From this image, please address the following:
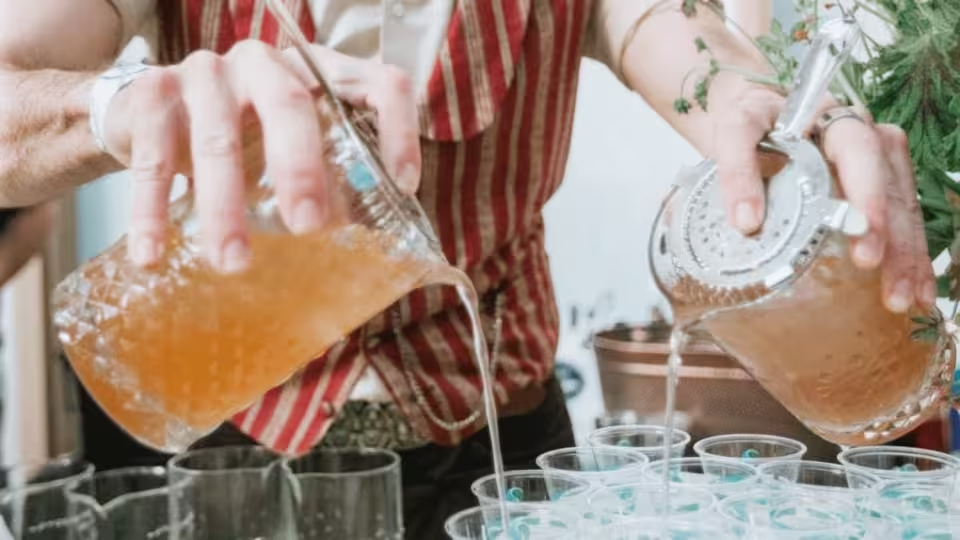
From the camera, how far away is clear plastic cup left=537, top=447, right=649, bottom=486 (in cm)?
104

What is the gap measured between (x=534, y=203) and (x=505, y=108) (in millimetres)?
142

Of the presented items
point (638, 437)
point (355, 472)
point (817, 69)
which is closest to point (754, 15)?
point (638, 437)

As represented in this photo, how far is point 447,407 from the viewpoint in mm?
1397

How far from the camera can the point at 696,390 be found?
1835 mm

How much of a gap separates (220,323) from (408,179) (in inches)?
6.4

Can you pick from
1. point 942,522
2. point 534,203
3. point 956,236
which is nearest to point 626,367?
point 534,203

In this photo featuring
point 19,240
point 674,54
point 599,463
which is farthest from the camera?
point 19,240

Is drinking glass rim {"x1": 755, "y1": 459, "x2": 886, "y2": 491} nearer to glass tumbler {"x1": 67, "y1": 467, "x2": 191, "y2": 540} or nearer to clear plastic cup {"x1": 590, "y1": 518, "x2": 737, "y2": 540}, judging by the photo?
clear plastic cup {"x1": 590, "y1": 518, "x2": 737, "y2": 540}

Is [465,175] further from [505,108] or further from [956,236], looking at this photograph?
[956,236]

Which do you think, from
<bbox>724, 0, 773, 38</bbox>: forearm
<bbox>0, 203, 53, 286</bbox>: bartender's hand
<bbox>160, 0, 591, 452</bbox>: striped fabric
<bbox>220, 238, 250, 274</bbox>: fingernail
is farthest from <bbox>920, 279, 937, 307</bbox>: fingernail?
<bbox>0, 203, 53, 286</bbox>: bartender's hand

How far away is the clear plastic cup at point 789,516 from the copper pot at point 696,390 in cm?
48

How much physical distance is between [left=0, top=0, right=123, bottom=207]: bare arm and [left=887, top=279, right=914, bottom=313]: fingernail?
60 cm

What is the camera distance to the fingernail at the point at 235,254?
A: 0.63m

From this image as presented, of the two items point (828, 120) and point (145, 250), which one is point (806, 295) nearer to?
point (828, 120)
